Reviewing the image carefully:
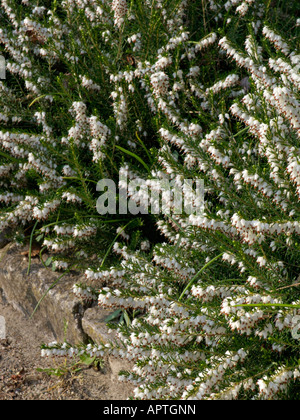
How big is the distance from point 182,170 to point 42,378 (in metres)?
1.58

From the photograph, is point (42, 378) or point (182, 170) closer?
point (182, 170)

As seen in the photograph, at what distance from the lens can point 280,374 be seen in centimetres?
192

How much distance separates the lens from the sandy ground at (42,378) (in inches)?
112

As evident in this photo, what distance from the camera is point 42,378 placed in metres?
3.00

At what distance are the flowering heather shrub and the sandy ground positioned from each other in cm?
37

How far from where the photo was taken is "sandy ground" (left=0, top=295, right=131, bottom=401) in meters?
2.84

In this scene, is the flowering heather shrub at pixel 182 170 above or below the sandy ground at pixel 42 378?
above

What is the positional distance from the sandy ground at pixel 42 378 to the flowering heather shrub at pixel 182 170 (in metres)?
0.37

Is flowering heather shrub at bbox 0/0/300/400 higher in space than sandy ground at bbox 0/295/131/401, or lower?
higher

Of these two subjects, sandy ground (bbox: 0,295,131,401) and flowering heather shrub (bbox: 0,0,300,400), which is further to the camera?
sandy ground (bbox: 0,295,131,401)

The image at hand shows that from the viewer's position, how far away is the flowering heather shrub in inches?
84.4

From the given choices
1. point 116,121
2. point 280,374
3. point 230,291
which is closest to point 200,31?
point 116,121

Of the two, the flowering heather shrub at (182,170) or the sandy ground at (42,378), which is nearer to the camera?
the flowering heather shrub at (182,170)

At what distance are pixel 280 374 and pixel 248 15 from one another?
2.38 metres
